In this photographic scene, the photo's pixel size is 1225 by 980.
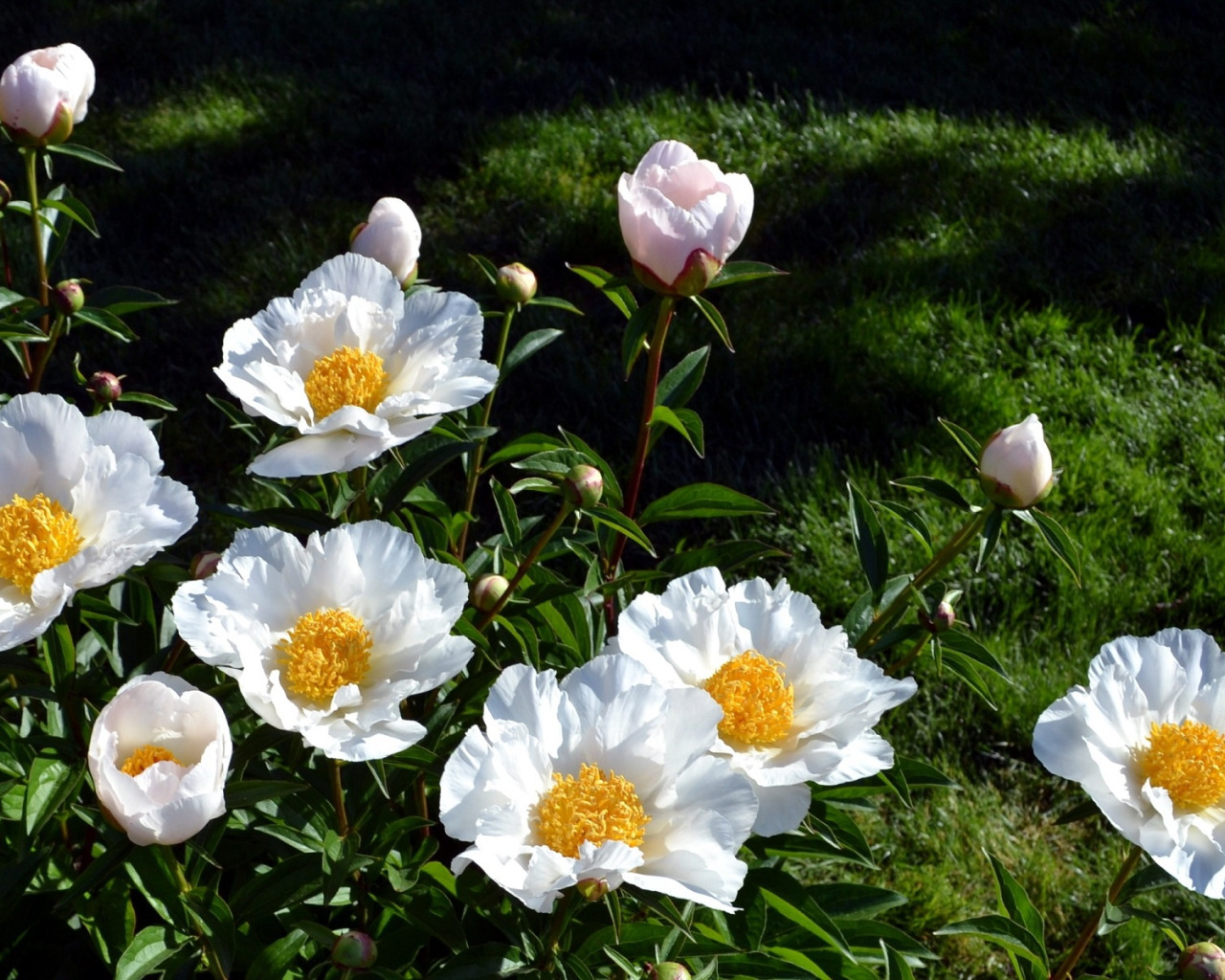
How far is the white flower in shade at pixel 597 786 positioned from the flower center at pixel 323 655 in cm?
16

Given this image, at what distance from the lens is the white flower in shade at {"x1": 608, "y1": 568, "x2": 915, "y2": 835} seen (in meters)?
1.18

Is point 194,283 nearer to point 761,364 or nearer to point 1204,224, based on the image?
point 761,364

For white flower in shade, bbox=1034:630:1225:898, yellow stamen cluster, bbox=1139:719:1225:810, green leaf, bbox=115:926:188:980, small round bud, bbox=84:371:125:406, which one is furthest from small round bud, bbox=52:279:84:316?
yellow stamen cluster, bbox=1139:719:1225:810

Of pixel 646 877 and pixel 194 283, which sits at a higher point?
pixel 646 877

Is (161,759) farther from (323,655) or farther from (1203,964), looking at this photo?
(1203,964)

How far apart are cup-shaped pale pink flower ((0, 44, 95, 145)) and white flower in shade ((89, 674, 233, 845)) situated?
0.82m

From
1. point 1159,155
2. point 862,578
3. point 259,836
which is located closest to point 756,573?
point 862,578

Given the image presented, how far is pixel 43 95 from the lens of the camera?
157 centimetres

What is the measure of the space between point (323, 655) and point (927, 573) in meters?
0.66

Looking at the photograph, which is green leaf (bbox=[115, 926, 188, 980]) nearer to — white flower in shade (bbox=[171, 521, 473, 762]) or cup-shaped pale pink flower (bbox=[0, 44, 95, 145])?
white flower in shade (bbox=[171, 521, 473, 762])

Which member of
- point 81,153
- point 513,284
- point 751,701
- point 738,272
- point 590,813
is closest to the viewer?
point 590,813

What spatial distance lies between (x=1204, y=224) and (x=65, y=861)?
3.42m

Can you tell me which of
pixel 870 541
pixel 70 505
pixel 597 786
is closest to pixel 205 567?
pixel 70 505

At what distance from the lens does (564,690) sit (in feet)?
3.80
